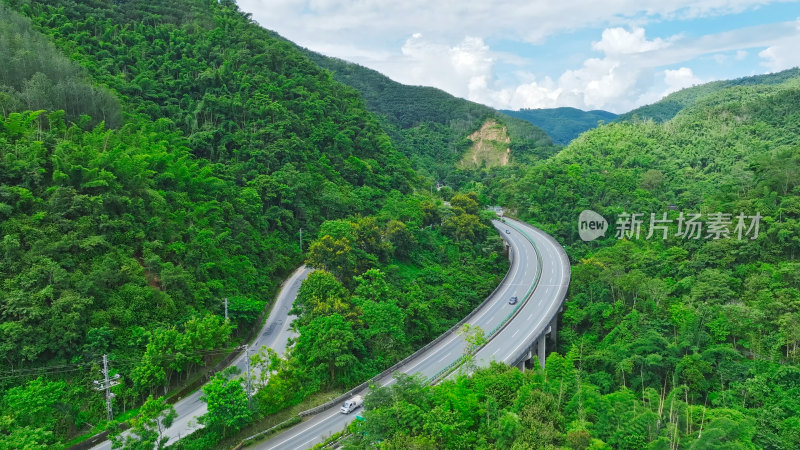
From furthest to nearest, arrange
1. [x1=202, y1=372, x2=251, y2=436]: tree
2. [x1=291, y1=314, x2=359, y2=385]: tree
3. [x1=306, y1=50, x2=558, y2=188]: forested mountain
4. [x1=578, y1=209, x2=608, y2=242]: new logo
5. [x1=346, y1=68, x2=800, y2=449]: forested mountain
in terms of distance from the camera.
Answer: [x1=306, y1=50, x2=558, y2=188]: forested mountain, [x1=578, y1=209, x2=608, y2=242]: new logo, [x1=291, y1=314, x2=359, y2=385]: tree, [x1=202, y1=372, x2=251, y2=436]: tree, [x1=346, y1=68, x2=800, y2=449]: forested mountain

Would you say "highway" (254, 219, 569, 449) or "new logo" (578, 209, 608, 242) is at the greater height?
"new logo" (578, 209, 608, 242)

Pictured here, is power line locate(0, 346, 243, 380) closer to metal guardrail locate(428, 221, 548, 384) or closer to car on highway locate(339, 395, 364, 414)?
car on highway locate(339, 395, 364, 414)

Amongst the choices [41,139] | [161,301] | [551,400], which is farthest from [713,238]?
[41,139]

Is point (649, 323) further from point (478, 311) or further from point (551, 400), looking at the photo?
point (551, 400)

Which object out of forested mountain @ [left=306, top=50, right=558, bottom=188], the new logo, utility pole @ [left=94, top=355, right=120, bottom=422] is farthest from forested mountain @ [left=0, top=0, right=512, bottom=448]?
forested mountain @ [left=306, top=50, right=558, bottom=188]

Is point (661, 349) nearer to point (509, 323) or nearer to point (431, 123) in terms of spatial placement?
point (509, 323)

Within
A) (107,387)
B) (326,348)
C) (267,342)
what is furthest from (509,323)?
(107,387)

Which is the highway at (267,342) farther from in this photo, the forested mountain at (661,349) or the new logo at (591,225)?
the new logo at (591,225)

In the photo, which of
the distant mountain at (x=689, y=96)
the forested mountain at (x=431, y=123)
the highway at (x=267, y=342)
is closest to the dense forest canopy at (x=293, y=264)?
the highway at (x=267, y=342)
